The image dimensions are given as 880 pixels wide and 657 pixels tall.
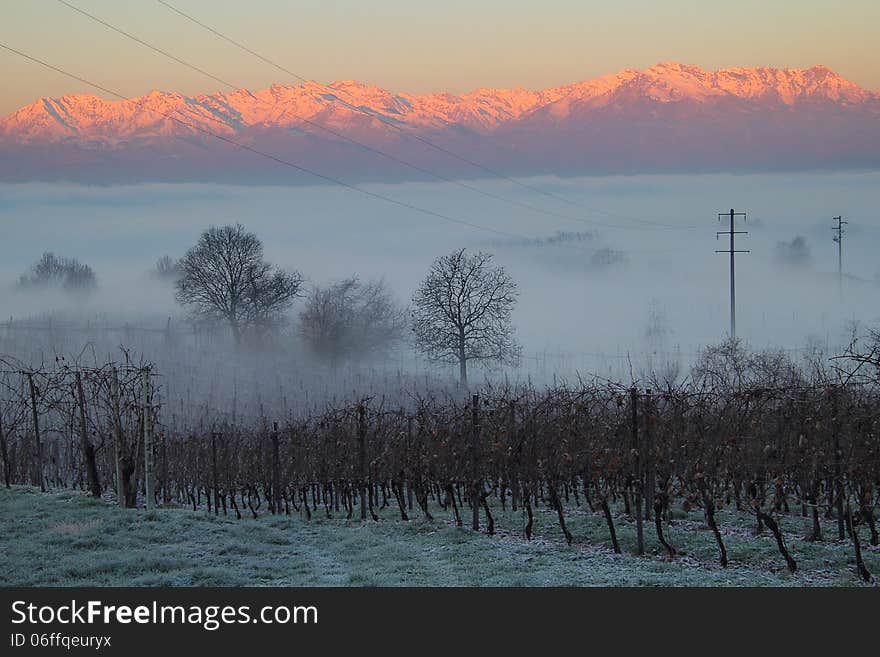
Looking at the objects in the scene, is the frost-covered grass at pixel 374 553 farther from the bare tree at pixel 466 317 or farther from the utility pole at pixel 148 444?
the bare tree at pixel 466 317

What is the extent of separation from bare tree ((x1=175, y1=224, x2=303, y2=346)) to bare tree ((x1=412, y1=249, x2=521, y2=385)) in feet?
26.2

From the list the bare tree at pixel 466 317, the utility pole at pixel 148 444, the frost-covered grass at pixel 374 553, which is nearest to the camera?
the frost-covered grass at pixel 374 553

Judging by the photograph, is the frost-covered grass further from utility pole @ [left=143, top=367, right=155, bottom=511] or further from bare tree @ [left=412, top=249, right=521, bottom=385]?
bare tree @ [left=412, top=249, right=521, bottom=385]

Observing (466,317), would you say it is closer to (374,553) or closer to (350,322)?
(350,322)

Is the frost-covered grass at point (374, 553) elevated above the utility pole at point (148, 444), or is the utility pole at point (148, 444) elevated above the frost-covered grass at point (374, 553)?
the utility pole at point (148, 444)

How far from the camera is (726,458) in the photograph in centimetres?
1004

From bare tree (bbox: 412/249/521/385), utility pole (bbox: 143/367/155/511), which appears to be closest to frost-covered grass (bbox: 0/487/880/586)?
utility pole (bbox: 143/367/155/511)

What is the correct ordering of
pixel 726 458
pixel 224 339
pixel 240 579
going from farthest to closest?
pixel 224 339, pixel 726 458, pixel 240 579

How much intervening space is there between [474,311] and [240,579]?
108 feet

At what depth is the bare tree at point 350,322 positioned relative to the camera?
45.1 meters

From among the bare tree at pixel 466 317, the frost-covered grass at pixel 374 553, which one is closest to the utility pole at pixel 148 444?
the frost-covered grass at pixel 374 553

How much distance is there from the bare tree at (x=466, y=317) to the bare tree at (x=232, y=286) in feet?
26.2

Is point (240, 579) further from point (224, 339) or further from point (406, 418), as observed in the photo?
point (224, 339)
